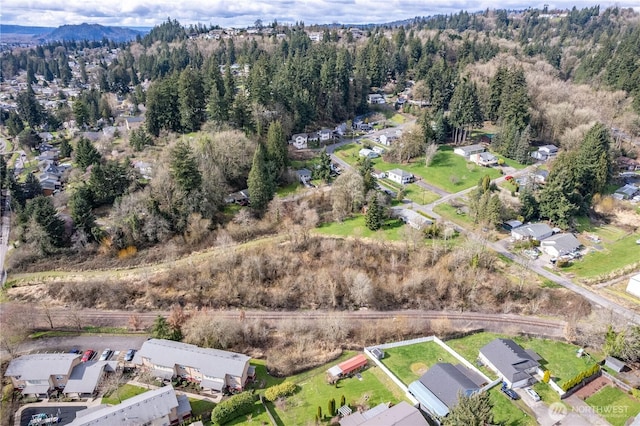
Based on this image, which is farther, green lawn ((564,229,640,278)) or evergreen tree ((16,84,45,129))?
evergreen tree ((16,84,45,129))

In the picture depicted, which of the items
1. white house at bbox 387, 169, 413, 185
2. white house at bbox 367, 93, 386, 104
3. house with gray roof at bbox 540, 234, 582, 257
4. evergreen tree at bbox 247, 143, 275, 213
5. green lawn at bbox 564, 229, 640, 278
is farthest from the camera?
white house at bbox 367, 93, 386, 104

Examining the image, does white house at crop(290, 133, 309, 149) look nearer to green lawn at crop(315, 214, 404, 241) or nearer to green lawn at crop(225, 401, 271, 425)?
green lawn at crop(315, 214, 404, 241)

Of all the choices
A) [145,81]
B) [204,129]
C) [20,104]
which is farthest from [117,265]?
[145,81]

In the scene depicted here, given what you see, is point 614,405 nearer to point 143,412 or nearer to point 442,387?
point 442,387

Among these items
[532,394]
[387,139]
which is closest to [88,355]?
[532,394]

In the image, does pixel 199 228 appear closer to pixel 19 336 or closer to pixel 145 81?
pixel 19 336

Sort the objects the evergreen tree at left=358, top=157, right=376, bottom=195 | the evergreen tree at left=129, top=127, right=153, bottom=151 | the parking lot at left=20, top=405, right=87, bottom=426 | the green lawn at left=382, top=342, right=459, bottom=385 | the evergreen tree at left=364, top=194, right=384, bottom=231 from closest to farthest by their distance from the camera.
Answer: the parking lot at left=20, top=405, right=87, bottom=426 < the green lawn at left=382, top=342, right=459, bottom=385 < the evergreen tree at left=364, top=194, right=384, bottom=231 < the evergreen tree at left=358, top=157, right=376, bottom=195 < the evergreen tree at left=129, top=127, right=153, bottom=151

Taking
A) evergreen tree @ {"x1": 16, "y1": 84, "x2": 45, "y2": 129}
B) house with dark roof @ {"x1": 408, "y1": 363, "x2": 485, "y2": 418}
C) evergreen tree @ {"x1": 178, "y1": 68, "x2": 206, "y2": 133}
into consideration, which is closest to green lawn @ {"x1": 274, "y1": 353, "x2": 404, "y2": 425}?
house with dark roof @ {"x1": 408, "y1": 363, "x2": 485, "y2": 418}
